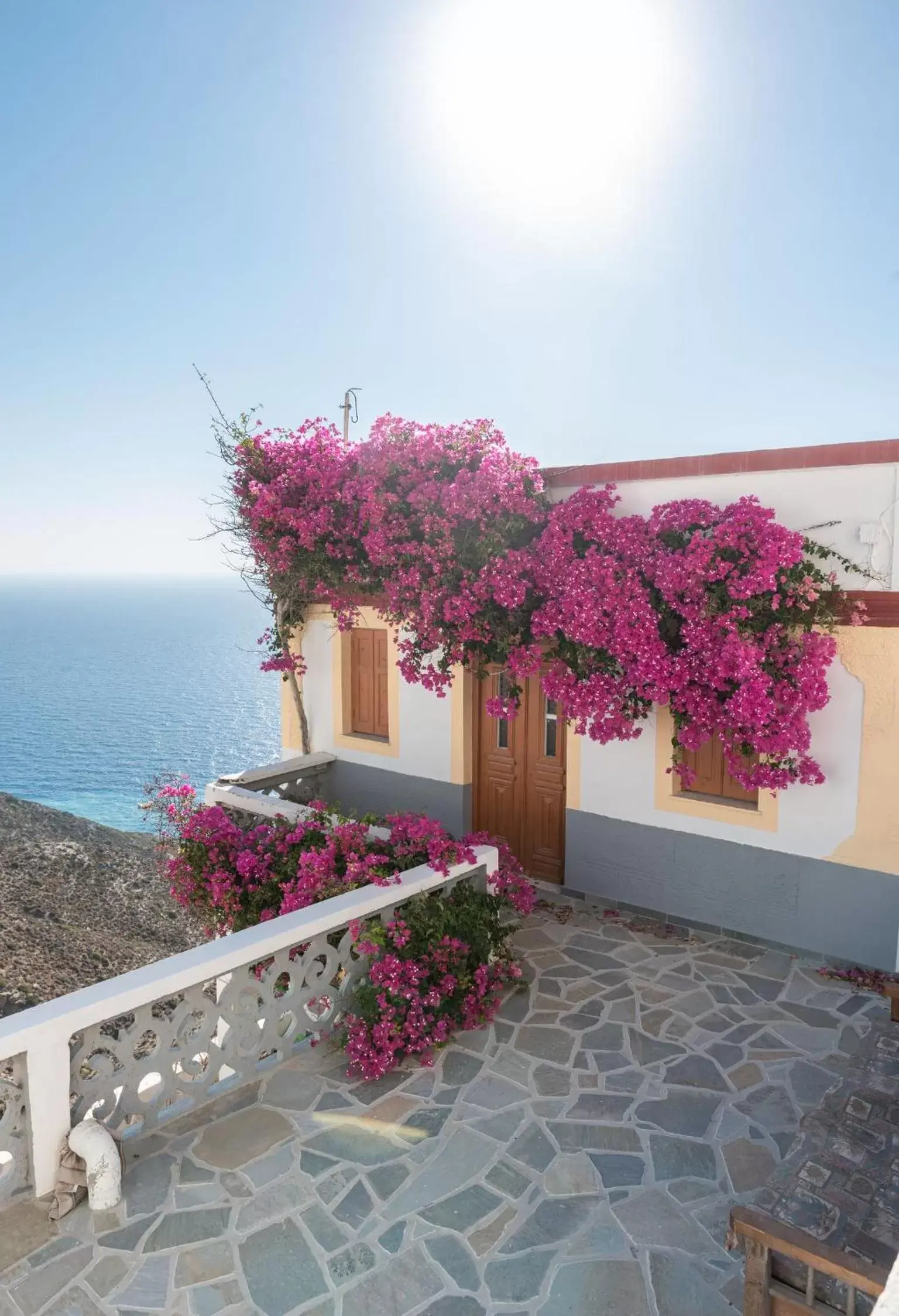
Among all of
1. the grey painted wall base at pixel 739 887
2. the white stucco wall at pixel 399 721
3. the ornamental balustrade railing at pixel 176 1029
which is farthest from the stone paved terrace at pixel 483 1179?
the white stucco wall at pixel 399 721

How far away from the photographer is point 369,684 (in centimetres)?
971

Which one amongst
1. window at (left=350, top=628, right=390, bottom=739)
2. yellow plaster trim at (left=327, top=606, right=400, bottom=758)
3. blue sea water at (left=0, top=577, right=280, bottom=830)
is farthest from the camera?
blue sea water at (left=0, top=577, right=280, bottom=830)

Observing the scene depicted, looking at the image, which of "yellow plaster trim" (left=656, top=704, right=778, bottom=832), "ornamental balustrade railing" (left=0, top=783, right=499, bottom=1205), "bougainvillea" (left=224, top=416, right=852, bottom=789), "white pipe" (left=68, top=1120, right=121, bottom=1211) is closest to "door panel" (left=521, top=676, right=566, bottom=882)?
"bougainvillea" (left=224, top=416, right=852, bottom=789)

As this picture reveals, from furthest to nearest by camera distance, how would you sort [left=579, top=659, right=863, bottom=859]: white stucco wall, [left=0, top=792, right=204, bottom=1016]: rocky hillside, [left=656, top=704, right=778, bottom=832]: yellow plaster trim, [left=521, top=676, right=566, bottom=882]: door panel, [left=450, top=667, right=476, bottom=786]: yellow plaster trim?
1. [left=0, top=792, right=204, bottom=1016]: rocky hillside
2. [left=450, top=667, right=476, bottom=786]: yellow plaster trim
3. [left=521, top=676, right=566, bottom=882]: door panel
4. [left=656, top=704, right=778, bottom=832]: yellow plaster trim
5. [left=579, top=659, right=863, bottom=859]: white stucco wall

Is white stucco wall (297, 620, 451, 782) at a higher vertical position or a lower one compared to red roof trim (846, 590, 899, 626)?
lower

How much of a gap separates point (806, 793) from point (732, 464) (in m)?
2.76

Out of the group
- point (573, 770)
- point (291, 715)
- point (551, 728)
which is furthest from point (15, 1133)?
point (291, 715)

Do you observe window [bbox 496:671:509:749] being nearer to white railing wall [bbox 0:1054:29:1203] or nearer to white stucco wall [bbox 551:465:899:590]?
white stucco wall [bbox 551:465:899:590]

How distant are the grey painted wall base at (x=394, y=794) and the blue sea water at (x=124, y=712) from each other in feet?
8.19

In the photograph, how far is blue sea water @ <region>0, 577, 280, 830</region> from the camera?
4438 centimetres

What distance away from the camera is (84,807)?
130 feet

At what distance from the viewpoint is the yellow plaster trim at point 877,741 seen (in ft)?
19.7

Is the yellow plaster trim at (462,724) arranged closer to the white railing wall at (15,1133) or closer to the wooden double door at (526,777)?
the wooden double door at (526,777)

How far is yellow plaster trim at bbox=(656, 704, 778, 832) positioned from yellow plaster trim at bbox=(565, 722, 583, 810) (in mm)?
809
